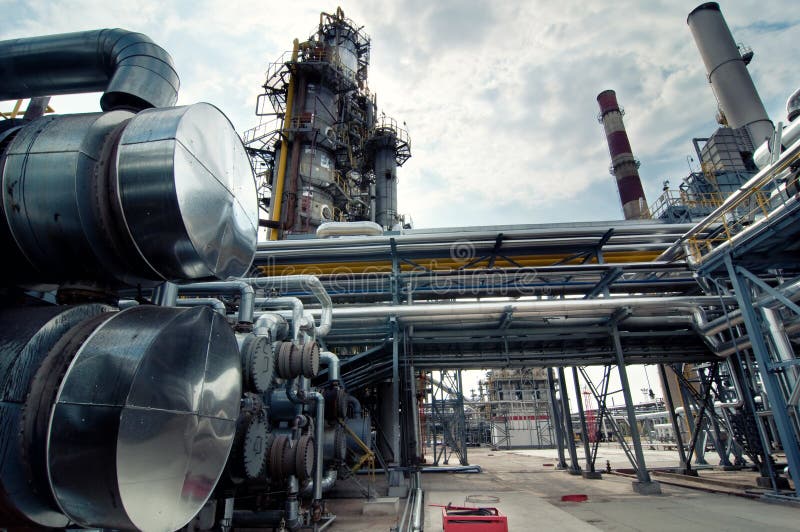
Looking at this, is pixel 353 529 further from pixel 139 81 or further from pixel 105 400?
pixel 139 81

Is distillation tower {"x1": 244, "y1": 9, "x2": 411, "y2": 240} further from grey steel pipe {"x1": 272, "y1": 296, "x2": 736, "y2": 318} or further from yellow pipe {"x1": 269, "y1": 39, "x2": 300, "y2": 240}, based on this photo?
grey steel pipe {"x1": 272, "y1": 296, "x2": 736, "y2": 318}

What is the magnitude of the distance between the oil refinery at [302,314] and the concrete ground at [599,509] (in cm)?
11

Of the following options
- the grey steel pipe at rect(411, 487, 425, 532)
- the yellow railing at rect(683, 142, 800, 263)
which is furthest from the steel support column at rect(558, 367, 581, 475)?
the grey steel pipe at rect(411, 487, 425, 532)

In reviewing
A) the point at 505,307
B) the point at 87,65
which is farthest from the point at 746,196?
the point at 87,65

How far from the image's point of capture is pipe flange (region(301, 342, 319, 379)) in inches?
279

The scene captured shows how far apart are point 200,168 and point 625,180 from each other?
104ft

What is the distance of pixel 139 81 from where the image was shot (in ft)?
9.70

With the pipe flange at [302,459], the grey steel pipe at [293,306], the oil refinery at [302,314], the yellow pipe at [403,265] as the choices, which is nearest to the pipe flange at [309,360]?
the oil refinery at [302,314]

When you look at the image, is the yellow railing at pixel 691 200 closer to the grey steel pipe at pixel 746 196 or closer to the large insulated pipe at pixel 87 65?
the grey steel pipe at pixel 746 196

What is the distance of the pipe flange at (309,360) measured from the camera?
279 inches

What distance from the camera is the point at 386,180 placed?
29.3 m

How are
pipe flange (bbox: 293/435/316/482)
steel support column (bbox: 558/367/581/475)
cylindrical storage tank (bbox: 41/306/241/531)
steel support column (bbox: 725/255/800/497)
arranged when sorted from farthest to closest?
steel support column (bbox: 558/367/581/475) → steel support column (bbox: 725/255/800/497) → pipe flange (bbox: 293/435/316/482) → cylindrical storage tank (bbox: 41/306/241/531)

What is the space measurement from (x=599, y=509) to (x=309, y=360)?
683 centimetres

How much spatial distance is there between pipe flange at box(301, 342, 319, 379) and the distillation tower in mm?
11927
